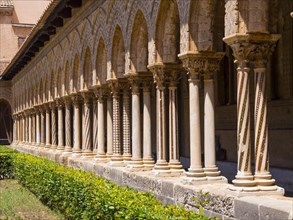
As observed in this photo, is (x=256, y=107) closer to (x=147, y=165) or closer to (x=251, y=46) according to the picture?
(x=251, y=46)

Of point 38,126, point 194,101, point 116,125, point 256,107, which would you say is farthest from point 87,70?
point 38,126

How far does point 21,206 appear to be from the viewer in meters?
12.7

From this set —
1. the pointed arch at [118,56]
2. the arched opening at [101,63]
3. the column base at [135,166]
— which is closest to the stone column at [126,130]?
the pointed arch at [118,56]

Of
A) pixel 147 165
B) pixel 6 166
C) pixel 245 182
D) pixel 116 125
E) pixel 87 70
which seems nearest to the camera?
pixel 245 182

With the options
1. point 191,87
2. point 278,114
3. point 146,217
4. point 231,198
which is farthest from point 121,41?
point 146,217

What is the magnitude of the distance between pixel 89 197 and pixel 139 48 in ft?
16.1

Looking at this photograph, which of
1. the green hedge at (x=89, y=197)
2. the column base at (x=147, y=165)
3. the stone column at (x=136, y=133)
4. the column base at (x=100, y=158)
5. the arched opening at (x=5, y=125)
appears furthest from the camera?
the arched opening at (x=5, y=125)

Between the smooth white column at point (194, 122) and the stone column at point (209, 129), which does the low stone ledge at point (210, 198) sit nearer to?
the stone column at point (209, 129)

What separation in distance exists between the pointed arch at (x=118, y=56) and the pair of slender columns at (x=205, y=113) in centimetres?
516

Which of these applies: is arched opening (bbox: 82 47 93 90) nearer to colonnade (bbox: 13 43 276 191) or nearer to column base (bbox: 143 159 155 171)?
colonnade (bbox: 13 43 276 191)

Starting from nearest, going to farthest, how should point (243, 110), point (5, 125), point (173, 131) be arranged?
point (243, 110) → point (173, 131) → point (5, 125)

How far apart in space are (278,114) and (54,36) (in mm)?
12158

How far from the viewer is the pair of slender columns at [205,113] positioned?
9.19 m

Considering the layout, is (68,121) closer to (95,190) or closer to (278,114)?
(278,114)
